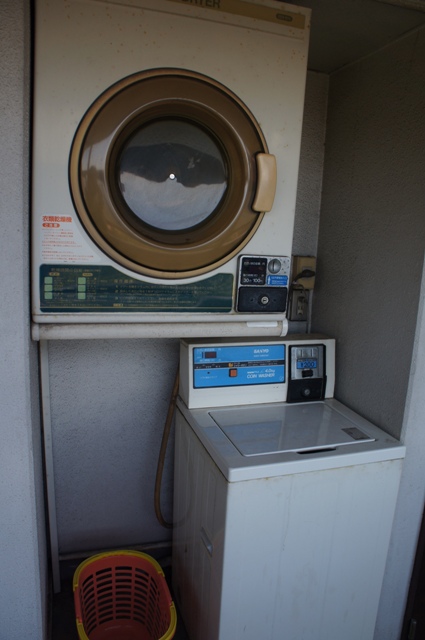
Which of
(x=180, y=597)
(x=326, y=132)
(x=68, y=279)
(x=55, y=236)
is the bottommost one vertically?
(x=180, y=597)

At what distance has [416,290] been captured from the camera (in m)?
1.53

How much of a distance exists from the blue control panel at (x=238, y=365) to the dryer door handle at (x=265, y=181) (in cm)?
57

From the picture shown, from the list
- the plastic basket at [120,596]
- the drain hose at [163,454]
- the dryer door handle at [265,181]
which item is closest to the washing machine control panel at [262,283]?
the dryer door handle at [265,181]

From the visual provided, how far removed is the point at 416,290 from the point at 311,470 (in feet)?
2.23

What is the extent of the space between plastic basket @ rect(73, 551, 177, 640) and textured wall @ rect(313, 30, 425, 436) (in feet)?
3.54

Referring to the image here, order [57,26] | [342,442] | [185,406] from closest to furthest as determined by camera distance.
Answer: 1. [57,26]
2. [342,442]
3. [185,406]

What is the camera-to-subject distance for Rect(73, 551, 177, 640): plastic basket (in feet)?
5.90

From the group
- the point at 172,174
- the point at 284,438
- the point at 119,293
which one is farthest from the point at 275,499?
the point at 172,174

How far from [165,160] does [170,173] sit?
0.13ft

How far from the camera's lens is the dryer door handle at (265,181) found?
1.39 metres

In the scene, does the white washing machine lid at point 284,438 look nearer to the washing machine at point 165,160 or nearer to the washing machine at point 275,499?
the washing machine at point 275,499

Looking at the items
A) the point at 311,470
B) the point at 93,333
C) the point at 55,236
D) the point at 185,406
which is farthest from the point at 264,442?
the point at 55,236

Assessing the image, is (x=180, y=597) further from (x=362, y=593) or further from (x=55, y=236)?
(x=55, y=236)

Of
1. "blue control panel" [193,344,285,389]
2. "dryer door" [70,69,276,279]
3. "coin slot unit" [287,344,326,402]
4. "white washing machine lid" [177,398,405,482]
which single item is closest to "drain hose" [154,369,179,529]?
"white washing machine lid" [177,398,405,482]
